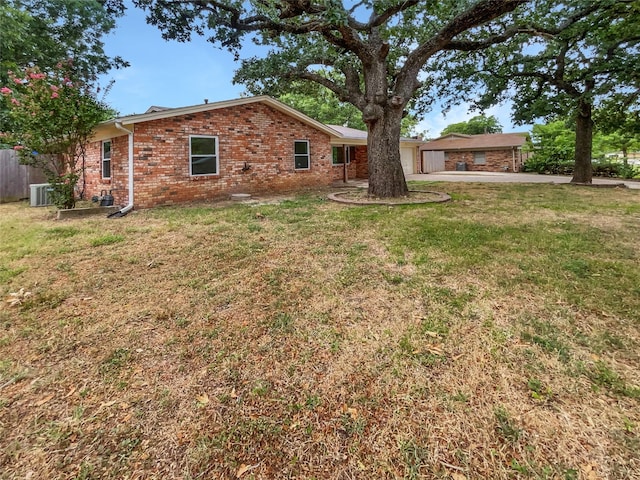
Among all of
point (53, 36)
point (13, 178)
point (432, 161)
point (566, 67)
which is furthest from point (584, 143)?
point (53, 36)

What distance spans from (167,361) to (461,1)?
925cm

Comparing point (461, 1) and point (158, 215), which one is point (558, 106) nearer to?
point (461, 1)

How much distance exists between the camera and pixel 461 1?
7453 mm

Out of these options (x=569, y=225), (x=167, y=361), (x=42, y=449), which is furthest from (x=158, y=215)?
(x=569, y=225)

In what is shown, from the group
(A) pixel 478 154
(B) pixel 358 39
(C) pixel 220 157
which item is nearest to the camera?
(B) pixel 358 39

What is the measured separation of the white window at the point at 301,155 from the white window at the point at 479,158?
18489 millimetres

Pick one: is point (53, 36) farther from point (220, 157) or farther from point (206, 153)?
point (220, 157)

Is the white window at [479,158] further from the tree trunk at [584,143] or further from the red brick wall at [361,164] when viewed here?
the tree trunk at [584,143]

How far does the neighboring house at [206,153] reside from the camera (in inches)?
356

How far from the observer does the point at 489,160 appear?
83.9 ft

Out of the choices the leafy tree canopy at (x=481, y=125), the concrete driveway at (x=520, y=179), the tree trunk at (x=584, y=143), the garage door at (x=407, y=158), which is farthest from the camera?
the leafy tree canopy at (x=481, y=125)

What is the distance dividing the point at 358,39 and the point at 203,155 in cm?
564

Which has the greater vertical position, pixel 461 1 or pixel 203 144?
pixel 461 1

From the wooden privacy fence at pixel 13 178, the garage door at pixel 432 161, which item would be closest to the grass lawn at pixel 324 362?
the wooden privacy fence at pixel 13 178
